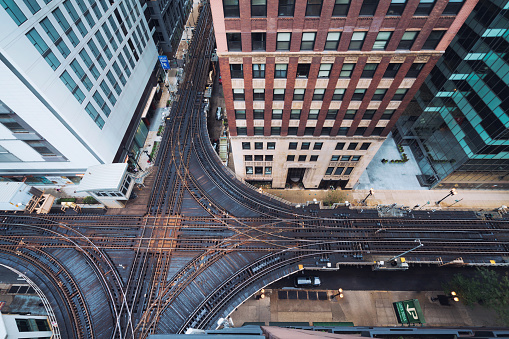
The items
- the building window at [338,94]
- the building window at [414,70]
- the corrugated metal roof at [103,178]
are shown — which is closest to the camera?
the building window at [414,70]

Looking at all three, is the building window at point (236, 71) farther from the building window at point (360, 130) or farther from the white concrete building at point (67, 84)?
the white concrete building at point (67, 84)

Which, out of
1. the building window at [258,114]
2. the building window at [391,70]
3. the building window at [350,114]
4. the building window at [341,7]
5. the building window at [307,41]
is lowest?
the building window at [341,7]

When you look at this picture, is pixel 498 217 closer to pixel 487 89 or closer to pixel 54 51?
pixel 487 89

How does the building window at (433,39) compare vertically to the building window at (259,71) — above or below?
below

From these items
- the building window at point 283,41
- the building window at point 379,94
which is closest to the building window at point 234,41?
the building window at point 283,41

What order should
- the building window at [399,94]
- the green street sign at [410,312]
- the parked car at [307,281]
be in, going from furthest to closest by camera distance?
1. the parked car at [307,281]
2. the green street sign at [410,312]
3. the building window at [399,94]

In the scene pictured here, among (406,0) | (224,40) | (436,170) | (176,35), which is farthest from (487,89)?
(176,35)
